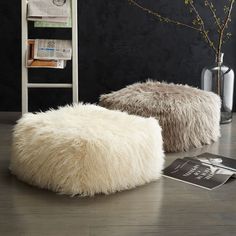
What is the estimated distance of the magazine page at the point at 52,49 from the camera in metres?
3.65

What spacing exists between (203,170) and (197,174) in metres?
0.06

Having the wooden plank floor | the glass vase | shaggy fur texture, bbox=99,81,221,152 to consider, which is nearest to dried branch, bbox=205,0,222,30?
the glass vase

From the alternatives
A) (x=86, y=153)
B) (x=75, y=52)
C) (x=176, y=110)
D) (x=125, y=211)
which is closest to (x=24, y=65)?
(x=75, y=52)

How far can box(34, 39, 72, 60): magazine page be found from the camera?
3652 millimetres

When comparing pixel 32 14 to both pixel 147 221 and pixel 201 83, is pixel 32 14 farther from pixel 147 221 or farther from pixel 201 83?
pixel 147 221

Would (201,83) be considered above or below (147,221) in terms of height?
above

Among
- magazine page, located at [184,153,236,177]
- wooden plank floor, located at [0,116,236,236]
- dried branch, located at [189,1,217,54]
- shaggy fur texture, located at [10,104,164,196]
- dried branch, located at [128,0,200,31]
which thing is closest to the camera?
wooden plank floor, located at [0,116,236,236]

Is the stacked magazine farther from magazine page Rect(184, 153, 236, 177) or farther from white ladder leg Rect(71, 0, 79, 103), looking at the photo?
magazine page Rect(184, 153, 236, 177)

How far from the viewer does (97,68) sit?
4.02 meters

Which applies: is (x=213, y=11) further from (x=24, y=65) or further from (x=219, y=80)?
(x=24, y=65)

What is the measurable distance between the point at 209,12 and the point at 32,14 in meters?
1.29

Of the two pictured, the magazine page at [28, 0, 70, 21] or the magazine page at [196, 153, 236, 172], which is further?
the magazine page at [28, 0, 70, 21]

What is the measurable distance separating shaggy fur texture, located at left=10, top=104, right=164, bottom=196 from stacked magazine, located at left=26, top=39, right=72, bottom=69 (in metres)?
1.01

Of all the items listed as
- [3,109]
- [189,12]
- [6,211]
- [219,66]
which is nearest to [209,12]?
[189,12]
